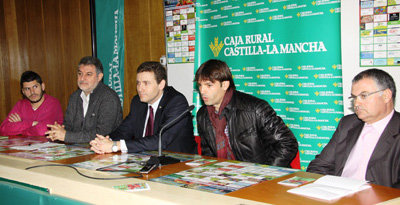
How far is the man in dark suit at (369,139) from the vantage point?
2.08m

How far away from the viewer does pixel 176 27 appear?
14.3 feet

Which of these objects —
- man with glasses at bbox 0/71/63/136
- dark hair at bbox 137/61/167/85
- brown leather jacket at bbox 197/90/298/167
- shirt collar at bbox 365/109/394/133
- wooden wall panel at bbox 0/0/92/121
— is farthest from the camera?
wooden wall panel at bbox 0/0/92/121

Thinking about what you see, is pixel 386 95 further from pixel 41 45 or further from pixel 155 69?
pixel 41 45

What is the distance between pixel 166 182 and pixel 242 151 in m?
1.01

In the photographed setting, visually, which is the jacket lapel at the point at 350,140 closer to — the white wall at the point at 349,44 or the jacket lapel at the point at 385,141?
the jacket lapel at the point at 385,141

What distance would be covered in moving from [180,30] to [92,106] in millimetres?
1317

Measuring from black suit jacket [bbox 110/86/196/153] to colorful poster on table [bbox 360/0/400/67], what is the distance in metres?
1.46

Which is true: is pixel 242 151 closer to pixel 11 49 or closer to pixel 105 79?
pixel 105 79

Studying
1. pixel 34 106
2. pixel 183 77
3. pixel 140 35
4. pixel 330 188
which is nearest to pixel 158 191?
pixel 330 188

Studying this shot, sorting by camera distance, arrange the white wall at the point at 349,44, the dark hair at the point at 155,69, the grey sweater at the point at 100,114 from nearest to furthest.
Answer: the white wall at the point at 349,44 → the dark hair at the point at 155,69 → the grey sweater at the point at 100,114

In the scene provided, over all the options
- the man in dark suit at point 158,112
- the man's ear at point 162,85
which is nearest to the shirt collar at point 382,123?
the man in dark suit at point 158,112

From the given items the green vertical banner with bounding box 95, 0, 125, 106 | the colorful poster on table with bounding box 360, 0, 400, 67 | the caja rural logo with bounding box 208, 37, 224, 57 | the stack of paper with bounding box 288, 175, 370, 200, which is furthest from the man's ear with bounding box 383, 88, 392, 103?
the green vertical banner with bounding box 95, 0, 125, 106

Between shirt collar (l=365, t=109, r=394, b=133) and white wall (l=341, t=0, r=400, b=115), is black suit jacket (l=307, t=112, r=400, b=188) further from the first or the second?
white wall (l=341, t=0, r=400, b=115)

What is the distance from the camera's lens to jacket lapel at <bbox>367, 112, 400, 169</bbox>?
6.86ft
